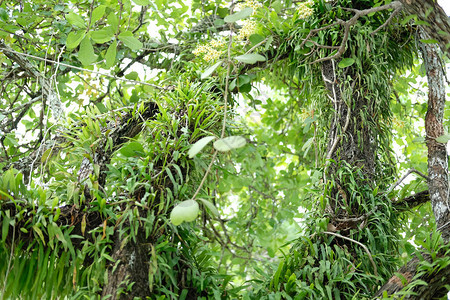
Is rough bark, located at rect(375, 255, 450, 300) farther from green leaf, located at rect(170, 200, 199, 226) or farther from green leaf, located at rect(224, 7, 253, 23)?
green leaf, located at rect(224, 7, 253, 23)

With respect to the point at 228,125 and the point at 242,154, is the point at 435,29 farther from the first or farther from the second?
the point at 242,154

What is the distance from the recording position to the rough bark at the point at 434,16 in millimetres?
923

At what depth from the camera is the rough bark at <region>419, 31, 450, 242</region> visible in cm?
133

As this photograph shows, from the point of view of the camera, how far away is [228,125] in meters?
1.64

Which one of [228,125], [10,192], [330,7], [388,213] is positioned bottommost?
[388,213]

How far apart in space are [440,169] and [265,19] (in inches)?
36.5

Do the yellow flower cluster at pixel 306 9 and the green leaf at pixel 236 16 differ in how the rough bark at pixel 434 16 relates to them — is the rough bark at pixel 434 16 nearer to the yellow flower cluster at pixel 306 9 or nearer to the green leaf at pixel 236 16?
the green leaf at pixel 236 16

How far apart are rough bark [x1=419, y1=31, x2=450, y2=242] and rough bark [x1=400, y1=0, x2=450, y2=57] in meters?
0.52

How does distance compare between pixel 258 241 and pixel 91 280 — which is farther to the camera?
pixel 258 241

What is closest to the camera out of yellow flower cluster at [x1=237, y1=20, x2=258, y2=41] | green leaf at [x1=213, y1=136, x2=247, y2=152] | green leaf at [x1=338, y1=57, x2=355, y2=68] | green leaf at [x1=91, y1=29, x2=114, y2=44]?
green leaf at [x1=213, y1=136, x2=247, y2=152]

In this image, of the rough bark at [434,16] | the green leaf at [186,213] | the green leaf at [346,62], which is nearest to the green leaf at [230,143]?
the green leaf at [186,213]

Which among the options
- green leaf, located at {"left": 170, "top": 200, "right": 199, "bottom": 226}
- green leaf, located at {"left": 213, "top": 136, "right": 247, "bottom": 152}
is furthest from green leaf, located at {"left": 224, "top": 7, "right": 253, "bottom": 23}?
green leaf, located at {"left": 170, "top": 200, "right": 199, "bottom": 226}

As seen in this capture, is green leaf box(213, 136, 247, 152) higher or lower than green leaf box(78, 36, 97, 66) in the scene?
lower

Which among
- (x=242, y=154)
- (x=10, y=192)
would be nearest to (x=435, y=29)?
(x=10, y=192)
